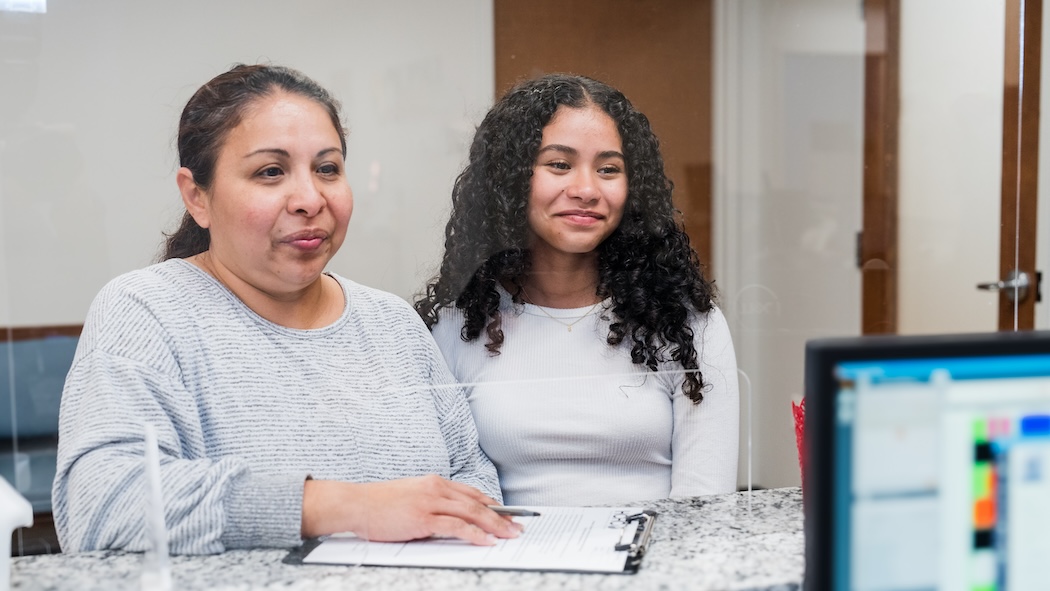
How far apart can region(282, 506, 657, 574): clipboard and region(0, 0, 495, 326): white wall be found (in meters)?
0.53

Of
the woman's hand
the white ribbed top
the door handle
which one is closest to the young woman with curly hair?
the white ribbed top

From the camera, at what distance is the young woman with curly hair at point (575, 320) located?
1.48 m

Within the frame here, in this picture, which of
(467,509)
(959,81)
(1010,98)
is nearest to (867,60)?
(959,81)

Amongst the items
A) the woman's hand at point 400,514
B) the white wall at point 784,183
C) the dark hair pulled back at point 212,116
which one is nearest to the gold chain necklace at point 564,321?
the white wall at point 784,183

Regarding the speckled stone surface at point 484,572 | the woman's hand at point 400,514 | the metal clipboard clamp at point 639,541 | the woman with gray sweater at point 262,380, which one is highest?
the woman with gray sweater at point 262,380

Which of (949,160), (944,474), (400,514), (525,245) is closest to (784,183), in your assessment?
(949,160)

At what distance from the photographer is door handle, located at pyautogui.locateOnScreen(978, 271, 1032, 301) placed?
7.36 ft

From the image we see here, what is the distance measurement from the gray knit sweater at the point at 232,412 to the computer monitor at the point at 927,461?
594 mm

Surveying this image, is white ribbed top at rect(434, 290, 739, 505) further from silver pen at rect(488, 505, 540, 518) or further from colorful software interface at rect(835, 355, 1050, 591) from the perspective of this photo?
colorful software interface at rect(835, 355, 1050, 591)

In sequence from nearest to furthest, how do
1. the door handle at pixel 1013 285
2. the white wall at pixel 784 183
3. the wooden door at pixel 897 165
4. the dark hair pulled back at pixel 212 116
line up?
the dark hair pulled back at pixel 212 116
the white wall at pixel 784 183
the wooden door at pixel 897 165
the door handle at pixel 1013 285

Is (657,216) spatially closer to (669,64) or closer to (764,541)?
(669,64)

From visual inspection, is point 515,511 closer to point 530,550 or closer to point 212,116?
point 530,550

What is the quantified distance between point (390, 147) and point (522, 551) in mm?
760

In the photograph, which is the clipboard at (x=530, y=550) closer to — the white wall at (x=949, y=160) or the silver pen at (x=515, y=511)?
the silver pen at (x=515, y=511)
